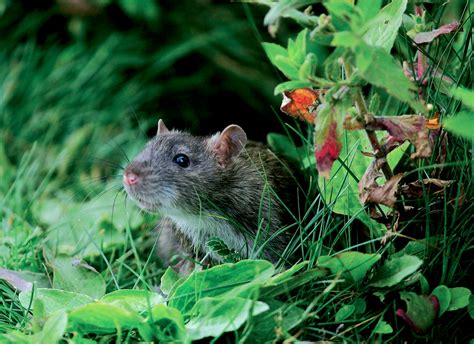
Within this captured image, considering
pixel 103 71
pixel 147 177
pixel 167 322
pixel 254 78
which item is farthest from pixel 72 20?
pixel 167 322

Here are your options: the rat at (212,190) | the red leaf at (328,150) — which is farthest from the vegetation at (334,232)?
the rat at (212,190)

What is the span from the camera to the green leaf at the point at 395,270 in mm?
2434

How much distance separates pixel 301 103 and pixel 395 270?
0.63 m

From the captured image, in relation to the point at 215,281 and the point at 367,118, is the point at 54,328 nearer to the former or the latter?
the point at 215,281

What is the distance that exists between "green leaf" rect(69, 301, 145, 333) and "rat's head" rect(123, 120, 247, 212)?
80cm

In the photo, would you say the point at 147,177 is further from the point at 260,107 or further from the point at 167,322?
the point at 260,107

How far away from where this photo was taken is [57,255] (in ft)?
10.4

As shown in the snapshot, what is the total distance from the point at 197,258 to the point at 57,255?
21.7 inches

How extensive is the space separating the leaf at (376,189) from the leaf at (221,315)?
52 centimetres

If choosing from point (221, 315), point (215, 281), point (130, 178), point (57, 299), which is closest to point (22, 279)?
point (57, 299)

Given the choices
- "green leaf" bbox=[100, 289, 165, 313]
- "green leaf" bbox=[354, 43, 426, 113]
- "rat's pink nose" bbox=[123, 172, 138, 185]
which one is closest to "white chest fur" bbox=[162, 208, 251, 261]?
"rat's pink nose" bbox=[123, 172, 138, 185]

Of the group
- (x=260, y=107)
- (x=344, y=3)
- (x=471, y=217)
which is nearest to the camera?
(x=344, y=3)

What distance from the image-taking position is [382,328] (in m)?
2.42

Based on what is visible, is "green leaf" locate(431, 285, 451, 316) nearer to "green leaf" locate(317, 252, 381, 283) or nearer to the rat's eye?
"green leaf" locate(317, 252, 381, 283)
